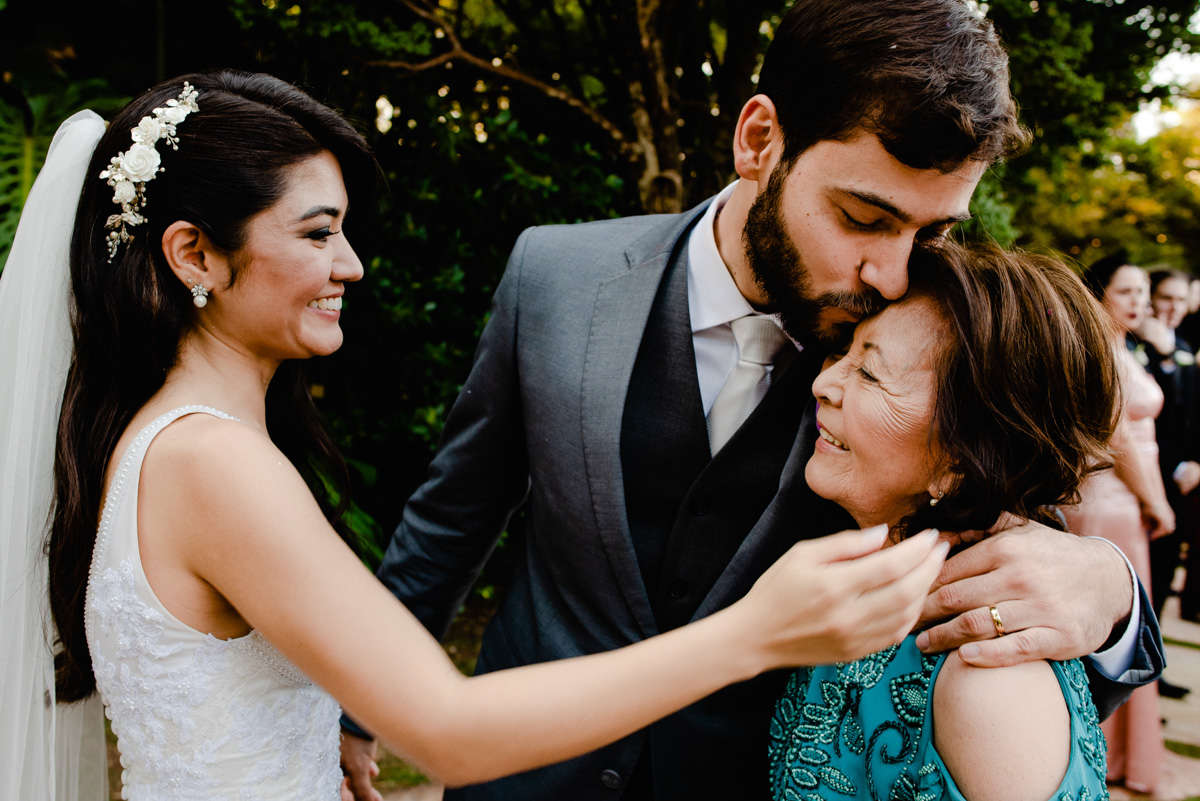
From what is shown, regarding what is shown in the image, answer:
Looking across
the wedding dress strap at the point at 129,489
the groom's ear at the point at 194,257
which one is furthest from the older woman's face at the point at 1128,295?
the wedding dress strap at the point at 129,489

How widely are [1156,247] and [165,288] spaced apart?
67.4ft

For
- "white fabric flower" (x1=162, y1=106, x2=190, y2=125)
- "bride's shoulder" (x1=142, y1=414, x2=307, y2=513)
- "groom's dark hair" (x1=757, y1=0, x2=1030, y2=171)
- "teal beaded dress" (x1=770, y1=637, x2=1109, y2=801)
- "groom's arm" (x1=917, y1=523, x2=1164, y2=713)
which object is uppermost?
"groom's dark hair" (x1=757, y1=0, x2=1030, y2=171)

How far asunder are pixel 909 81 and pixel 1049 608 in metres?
0.96

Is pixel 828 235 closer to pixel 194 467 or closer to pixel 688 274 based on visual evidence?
pixel 688 274

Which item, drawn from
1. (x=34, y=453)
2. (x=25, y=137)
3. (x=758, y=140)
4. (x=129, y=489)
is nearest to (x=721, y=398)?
(x=758, y=140)

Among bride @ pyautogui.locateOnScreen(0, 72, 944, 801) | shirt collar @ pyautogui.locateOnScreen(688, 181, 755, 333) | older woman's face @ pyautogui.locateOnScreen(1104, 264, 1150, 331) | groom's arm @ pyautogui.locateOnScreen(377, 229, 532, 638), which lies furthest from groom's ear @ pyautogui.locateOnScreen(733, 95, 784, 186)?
older woman's face @ pyautogui.locateOnScreen(1104, 264, 1150, 331)

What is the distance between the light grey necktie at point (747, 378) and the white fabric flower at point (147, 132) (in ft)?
4.00

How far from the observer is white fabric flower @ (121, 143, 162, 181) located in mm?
1493

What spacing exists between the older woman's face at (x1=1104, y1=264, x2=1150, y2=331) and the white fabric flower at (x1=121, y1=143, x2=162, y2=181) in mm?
4823

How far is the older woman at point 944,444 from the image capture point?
1433 millimetres

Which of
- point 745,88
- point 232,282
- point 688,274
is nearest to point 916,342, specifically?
point 688,274

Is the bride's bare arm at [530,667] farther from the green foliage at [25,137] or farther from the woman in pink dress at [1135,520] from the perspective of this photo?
the woman in pink dress at [1135,520]

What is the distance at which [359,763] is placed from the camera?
2088mm

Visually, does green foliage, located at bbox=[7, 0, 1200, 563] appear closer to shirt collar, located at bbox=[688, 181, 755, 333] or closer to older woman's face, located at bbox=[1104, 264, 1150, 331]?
older woman's face, located at bbox=[1104, 264, 1150, 331]
